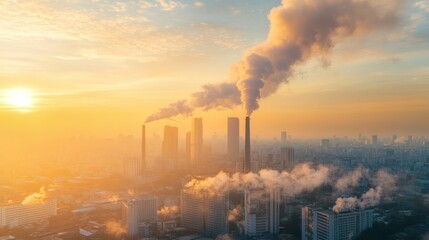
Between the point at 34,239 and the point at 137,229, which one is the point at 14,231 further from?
the point at 137,229

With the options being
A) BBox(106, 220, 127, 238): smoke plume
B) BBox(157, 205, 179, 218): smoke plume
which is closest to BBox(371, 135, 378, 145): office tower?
BBox(157, 205, 179, 218): smoke plume

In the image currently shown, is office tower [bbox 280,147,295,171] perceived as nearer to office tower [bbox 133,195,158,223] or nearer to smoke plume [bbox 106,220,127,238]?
office tower [bbox 133,195,158,223]

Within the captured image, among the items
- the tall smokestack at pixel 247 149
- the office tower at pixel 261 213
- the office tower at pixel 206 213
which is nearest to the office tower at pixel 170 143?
the tall smokestack at pixel 247 149

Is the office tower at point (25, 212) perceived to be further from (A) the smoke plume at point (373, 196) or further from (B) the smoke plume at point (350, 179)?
(B) the smoke plume at point (350, 179)

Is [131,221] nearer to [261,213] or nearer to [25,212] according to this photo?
[261,213]

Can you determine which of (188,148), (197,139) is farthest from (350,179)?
(188,148)

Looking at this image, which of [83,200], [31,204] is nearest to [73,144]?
[83,200]
